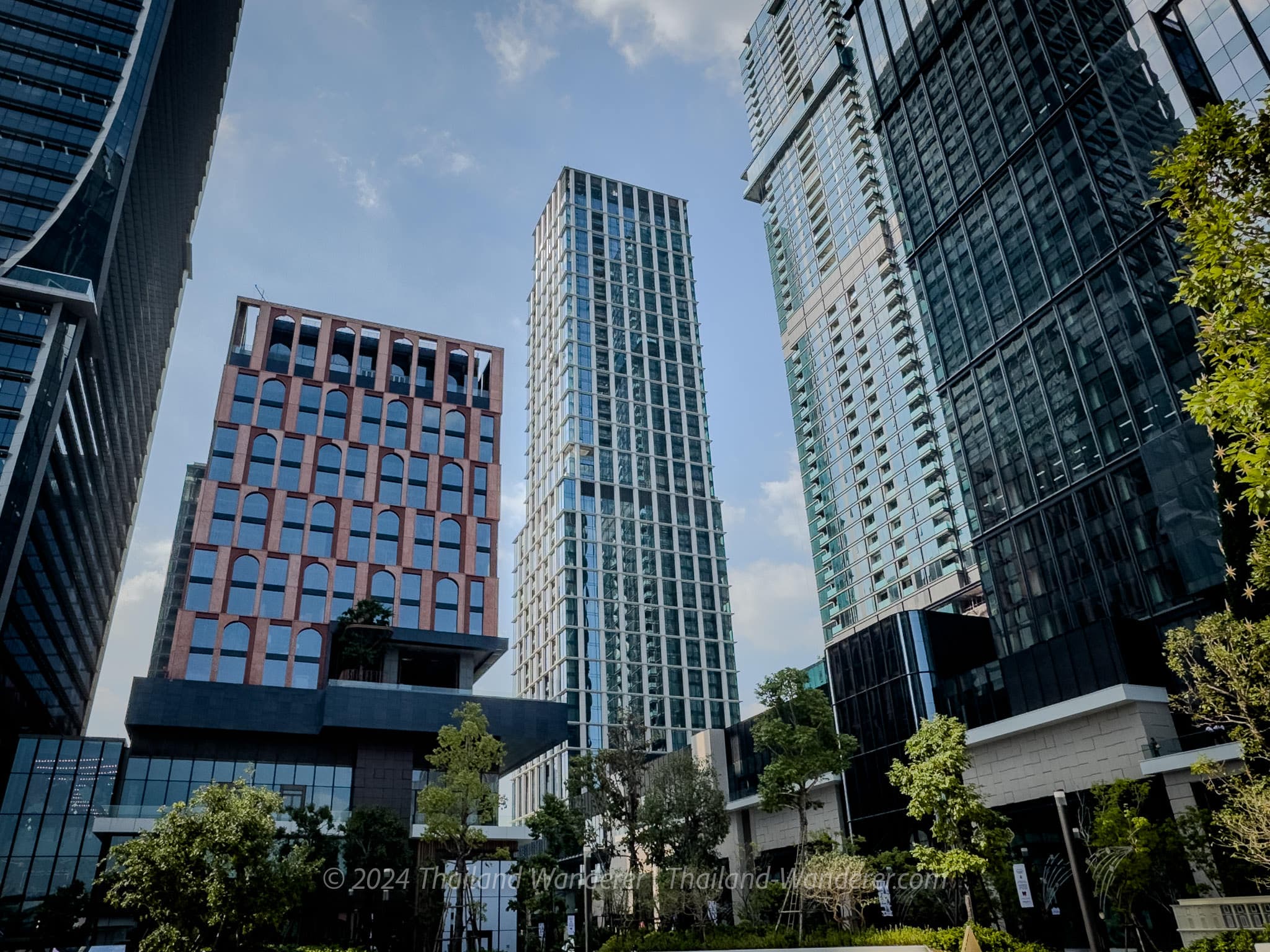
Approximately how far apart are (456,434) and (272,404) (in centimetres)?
1521

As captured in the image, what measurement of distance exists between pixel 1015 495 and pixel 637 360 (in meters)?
83.8

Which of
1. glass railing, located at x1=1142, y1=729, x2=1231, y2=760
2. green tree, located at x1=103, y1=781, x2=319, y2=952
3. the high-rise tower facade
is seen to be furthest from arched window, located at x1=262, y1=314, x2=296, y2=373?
glass railing, located at x1=1142, y1=729, x2=1231, y2=760

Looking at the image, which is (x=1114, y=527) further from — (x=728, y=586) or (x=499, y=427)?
(x=728, y=586)

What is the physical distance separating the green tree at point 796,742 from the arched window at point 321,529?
41.2m

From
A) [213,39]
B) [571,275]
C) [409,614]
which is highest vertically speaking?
[213,39]

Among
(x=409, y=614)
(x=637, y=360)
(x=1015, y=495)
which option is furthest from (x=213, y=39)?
(x=1015, y=495)

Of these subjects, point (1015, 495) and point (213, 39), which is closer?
point (1015, 495)

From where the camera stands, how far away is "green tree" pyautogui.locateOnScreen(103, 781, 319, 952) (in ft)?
93.9

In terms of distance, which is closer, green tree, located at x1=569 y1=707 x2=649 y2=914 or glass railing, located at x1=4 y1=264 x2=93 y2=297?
green tree, located at x1=569 y1=707 x2=649 y2=914

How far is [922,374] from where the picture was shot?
101500 mm

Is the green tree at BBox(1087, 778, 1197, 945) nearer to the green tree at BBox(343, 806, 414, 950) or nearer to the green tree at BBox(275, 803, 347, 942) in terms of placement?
the green tree at BBox(343, 806, 414, 950)

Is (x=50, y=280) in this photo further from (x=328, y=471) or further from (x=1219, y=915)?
(x=1219, y=915)

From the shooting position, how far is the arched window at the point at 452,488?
7550cm

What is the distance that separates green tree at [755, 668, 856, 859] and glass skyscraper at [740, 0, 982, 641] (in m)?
49.9
